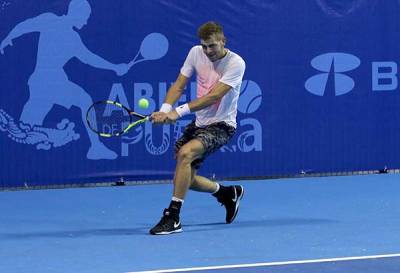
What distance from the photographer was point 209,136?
7.86 meters

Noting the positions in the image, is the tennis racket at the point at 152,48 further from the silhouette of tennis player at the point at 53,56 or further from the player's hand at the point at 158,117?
the player's hand at the point at 158,117

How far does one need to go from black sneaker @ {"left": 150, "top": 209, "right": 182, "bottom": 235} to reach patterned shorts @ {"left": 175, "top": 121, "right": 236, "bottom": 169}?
454mm

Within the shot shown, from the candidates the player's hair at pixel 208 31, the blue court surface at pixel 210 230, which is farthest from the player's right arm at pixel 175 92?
the blue court surface at pixel 210 230

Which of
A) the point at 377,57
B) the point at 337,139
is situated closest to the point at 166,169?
the point at 337,139

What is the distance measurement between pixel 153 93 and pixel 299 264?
436 centimetres

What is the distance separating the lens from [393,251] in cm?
698

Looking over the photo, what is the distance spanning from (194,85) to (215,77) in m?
2.71

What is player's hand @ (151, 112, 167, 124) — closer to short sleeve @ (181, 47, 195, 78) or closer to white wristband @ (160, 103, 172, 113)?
white wristband @ (160, 103, 172, 113)

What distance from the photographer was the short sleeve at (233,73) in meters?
7.81

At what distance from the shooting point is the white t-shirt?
789 cm

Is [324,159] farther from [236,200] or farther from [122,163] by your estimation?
[236,200]

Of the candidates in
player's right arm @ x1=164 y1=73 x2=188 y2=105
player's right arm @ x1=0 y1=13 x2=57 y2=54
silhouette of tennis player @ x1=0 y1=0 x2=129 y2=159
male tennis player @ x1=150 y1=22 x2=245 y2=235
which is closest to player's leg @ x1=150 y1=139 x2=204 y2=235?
male tennis player @ x1=150 y1=22 x2=245 y2=235

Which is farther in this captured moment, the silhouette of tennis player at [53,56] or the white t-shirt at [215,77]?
the silhouette of tennis player at [53,56]

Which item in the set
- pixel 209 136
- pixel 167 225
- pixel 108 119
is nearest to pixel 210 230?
pixel 167 225
